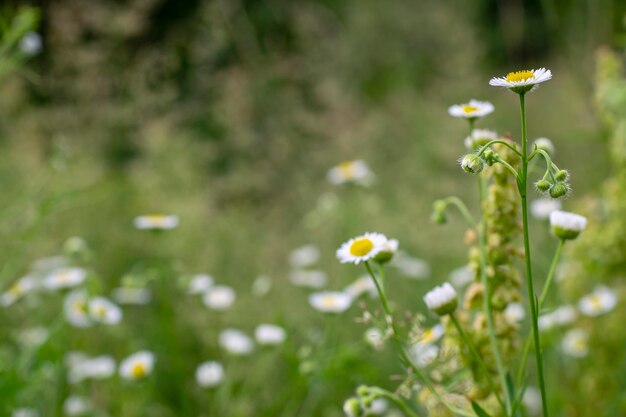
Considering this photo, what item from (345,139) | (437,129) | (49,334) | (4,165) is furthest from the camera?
(437,129)

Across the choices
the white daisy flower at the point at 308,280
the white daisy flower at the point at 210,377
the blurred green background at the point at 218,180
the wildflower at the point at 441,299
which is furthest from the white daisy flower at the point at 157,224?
the wildflower at the point at 441,299

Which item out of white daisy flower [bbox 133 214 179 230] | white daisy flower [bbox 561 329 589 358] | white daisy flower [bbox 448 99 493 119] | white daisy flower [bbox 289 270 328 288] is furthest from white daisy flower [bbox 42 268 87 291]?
white daisy flower [bbox 561 329 589 358]

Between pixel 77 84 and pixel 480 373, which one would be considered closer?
pixel 480 373

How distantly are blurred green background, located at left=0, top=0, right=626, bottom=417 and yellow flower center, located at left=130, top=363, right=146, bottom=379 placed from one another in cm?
9

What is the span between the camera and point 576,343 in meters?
1.57

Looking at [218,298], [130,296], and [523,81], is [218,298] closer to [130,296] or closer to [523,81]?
[130,296]

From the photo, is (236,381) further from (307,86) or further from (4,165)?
(307,86)

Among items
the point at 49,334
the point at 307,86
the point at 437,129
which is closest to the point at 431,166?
the point at 437,129

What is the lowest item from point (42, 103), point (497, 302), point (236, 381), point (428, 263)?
point (428, 263)

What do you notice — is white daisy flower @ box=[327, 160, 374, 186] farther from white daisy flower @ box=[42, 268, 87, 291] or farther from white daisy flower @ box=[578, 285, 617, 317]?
white daisy flower @ box=[42, 268, 87, 291]

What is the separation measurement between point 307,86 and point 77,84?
33.2 inches

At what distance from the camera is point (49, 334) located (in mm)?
1233

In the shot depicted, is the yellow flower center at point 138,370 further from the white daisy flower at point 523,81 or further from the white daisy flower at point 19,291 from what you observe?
the white daisy flower at point 523,81

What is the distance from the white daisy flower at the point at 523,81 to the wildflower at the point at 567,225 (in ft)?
0.82
